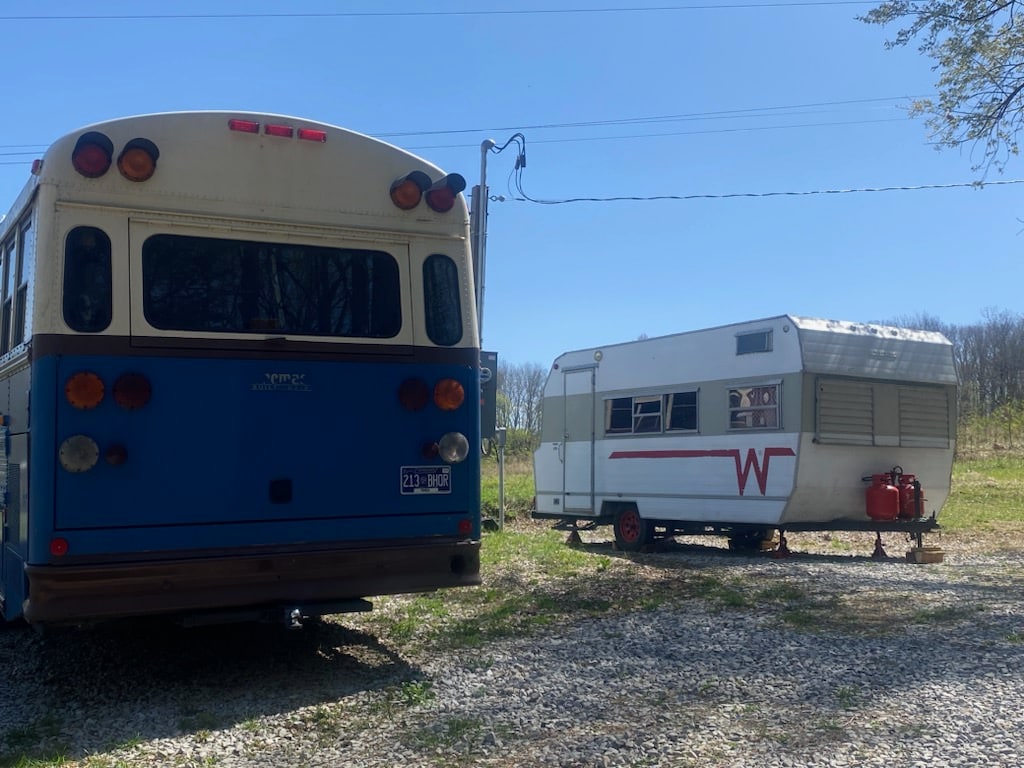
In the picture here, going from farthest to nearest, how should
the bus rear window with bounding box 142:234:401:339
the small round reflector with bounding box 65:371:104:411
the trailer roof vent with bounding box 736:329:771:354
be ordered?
the trailer roof vent with bounding box 736:329:771:354 → the bus rear window with bounding box 142:234:401:339 → the small round reflector with bounding box 65:371:104:411

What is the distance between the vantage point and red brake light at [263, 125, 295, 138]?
5.96m

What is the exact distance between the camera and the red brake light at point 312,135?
6.05 meters

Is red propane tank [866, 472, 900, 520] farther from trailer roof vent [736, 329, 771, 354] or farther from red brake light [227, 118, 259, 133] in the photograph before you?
red brake light [227, 118, 259, 133]

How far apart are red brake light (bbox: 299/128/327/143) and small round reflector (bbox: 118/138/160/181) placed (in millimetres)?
889

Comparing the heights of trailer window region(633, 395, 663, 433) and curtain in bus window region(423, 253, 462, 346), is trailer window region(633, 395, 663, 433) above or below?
below

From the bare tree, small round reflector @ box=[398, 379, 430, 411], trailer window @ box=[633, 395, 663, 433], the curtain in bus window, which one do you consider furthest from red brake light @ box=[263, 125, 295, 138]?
the bare tree

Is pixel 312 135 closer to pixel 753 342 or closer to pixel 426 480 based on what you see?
pixel 426 480

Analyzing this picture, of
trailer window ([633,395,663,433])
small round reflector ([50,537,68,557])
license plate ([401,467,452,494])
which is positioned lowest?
small round reflector ([50,537,68,557])

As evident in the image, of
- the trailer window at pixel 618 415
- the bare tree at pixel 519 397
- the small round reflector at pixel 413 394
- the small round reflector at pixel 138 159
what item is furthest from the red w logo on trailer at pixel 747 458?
the bare tree at pixel 519 397

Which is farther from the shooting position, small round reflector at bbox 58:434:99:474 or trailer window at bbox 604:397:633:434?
trailer window at bbox 604:397:633:434

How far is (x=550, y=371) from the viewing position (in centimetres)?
1585

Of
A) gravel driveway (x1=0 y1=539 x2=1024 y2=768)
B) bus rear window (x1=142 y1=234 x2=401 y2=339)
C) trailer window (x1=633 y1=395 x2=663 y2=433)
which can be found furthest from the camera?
trailer window (x1=633 y1=395 x2=663 y2=433)

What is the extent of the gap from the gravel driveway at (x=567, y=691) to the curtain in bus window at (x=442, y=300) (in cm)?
205

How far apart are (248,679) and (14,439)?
6.47 feet
